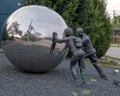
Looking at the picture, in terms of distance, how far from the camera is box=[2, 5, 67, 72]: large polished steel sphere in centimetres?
883

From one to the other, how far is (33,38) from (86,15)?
7527mm

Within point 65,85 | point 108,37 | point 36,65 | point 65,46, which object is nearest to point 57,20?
point 65,46

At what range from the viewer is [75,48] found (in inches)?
336

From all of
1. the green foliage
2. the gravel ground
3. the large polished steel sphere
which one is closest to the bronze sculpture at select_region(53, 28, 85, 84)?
the gravel ground

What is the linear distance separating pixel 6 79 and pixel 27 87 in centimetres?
110

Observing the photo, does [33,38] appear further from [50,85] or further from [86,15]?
[86,15]

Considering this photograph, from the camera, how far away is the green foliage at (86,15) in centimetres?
1532

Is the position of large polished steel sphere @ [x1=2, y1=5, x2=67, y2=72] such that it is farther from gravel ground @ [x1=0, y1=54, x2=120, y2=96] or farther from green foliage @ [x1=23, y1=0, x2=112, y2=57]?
green foliage @ [x1=23, y1=0, x2=112, y2=57]

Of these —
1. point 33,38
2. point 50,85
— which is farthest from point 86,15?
point 50,85

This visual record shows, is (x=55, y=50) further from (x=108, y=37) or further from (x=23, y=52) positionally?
(x=108, y=37)

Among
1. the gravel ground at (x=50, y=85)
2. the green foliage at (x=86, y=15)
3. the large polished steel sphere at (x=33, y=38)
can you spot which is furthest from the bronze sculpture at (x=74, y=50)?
the green foliage at (x=86, y=15)

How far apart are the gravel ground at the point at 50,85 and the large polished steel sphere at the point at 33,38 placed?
39 cm

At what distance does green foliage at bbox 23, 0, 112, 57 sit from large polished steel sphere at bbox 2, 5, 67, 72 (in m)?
5.93

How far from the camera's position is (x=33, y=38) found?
8812 mm
